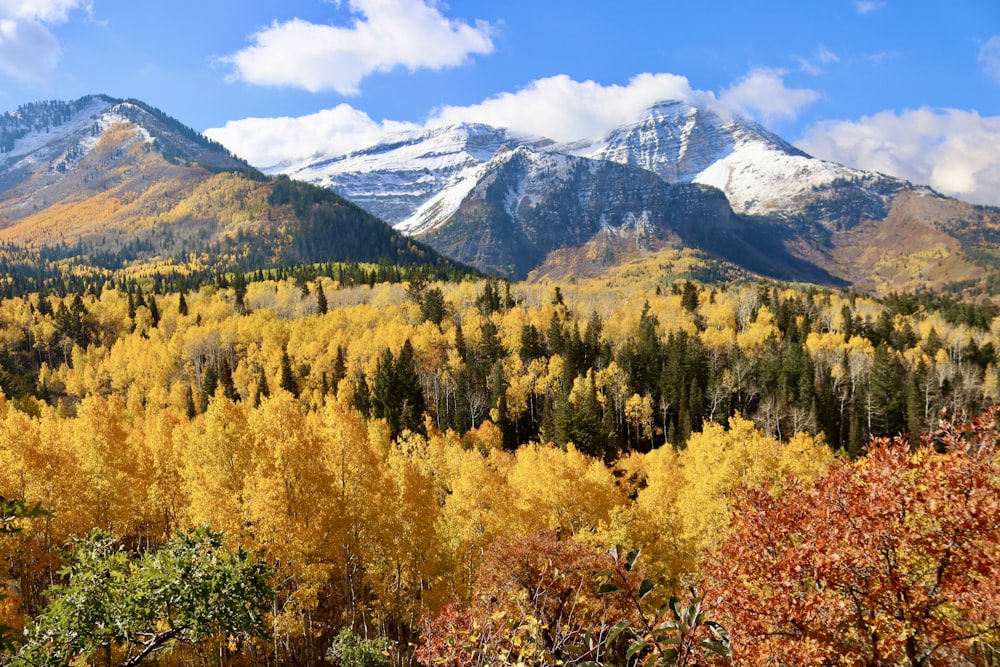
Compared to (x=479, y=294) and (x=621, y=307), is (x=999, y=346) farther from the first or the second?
(x=479, y=294)

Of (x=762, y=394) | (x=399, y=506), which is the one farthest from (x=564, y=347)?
(x=399, y=506)

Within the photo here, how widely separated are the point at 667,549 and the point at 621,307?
107638 mm

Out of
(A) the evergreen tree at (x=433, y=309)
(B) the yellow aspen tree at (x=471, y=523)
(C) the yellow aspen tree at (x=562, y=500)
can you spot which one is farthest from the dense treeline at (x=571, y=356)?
(B) the yellow aspen tree at (x=471, y=523)

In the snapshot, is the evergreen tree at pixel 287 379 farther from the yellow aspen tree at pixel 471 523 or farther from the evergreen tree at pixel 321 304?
the yellow aspen tree at pixel 471 523

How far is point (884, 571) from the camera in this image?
9602 millimetres

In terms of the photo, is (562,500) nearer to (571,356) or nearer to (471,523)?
(471,523)

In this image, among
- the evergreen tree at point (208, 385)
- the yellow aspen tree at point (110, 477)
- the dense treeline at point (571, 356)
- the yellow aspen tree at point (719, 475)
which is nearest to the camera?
the yellow aspen tree at point (110, 477)

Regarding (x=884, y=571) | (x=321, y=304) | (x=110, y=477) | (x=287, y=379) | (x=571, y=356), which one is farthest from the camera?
(x=321, y=304)

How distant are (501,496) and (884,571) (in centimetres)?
3119

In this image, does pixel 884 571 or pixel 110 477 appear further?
pixel 110 477

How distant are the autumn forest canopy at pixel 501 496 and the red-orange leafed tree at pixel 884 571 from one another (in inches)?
2.0

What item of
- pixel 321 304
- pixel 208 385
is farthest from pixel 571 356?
pixel 321 304

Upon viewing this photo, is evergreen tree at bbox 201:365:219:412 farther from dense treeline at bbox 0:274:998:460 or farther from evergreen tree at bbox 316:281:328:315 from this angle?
evergreen tree at bbox 316:281:328:315

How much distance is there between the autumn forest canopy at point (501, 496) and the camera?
945 cm
